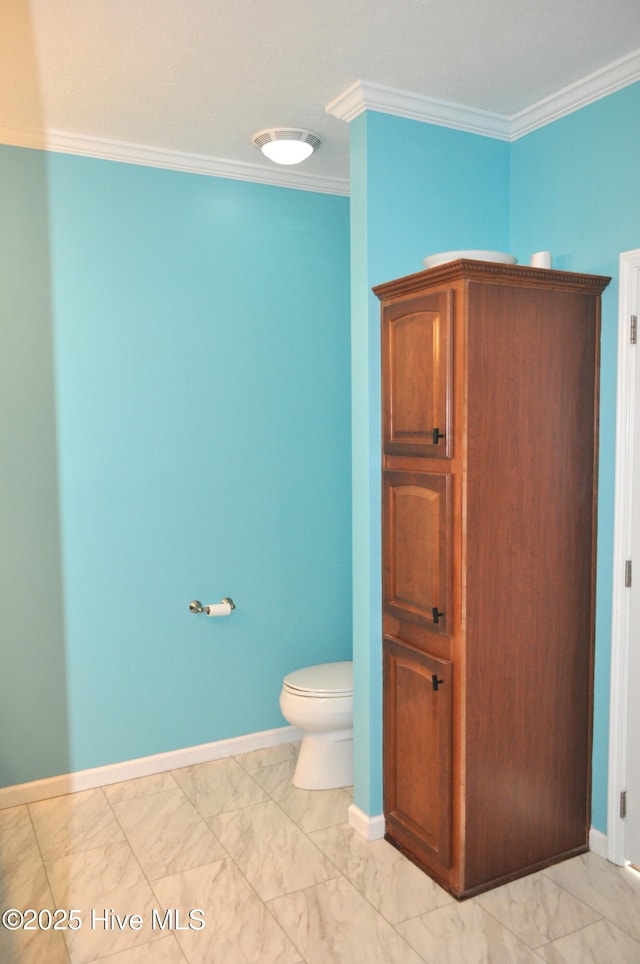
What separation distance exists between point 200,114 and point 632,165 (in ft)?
4.91

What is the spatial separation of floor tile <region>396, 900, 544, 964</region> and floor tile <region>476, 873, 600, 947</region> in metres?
0.04

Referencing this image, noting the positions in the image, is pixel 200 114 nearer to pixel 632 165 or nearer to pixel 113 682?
pixel 632 165

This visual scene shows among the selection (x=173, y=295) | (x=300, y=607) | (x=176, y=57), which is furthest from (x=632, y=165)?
(x=300, y=607)

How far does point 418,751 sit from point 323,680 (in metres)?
0.69

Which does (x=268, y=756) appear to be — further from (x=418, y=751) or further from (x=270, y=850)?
(x=418, y=751)

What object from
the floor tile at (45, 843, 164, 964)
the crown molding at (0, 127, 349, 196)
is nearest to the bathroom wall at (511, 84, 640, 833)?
the crown molding at (0, 127, 349, 196)

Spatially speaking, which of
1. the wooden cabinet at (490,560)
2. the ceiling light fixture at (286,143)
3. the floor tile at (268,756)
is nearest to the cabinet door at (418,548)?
the wooden cabinet at (490,560)

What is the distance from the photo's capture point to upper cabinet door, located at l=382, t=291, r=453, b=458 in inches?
90.8

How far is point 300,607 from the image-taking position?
3.56 metres

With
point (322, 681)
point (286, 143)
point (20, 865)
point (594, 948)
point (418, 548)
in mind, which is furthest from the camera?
point (322, 681)

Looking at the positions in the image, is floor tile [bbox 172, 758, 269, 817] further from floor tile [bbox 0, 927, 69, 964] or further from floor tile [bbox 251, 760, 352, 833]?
floor tile [bbox 0, 927, 69, 964]

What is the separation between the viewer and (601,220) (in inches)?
99.3

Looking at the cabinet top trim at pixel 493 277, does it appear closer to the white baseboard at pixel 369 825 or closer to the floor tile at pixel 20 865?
the white baseboard at pixel 369 825

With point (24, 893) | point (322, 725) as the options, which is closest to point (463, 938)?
point (322, 725)
